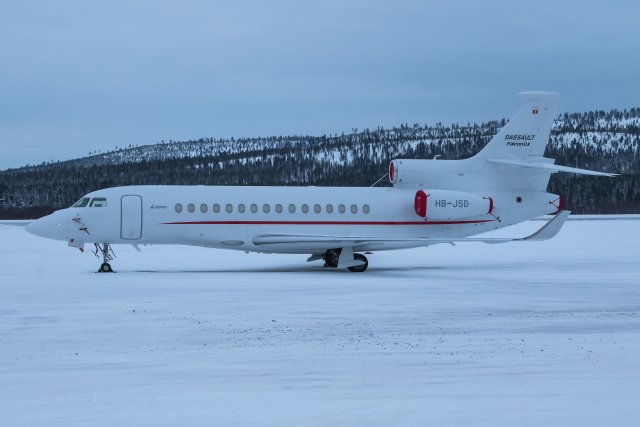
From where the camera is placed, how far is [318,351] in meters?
11.3

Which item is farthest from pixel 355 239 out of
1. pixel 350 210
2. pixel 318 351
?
pixel 318 351

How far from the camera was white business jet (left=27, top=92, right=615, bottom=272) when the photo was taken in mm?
26031

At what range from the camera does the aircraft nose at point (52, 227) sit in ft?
83.7

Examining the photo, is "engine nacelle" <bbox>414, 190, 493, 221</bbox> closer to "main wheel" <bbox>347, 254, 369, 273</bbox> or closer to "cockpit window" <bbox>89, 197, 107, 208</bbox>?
"main wheel" <bbox>347, 254, 369, 273</bbox>

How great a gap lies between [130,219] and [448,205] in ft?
32.3

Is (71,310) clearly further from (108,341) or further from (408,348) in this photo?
(408,348)

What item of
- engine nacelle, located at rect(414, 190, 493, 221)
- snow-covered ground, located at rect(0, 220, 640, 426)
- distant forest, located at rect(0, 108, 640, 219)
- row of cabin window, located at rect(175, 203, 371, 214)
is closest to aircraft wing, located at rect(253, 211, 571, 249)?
row of cabin window, located at rect(175, 203, 371, 214)

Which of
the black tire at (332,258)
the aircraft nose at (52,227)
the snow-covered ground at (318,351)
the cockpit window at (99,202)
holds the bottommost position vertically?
the snow-covered ground at (318,351)

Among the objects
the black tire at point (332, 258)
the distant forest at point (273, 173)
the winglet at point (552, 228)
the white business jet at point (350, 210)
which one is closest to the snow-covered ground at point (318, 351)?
the winglet at point (552, 228)

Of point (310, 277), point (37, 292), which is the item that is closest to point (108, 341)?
point (37, 292)

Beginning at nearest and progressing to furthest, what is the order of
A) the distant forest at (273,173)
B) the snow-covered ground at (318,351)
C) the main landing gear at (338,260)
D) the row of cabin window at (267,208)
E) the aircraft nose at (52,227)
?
the snow-covered ground at (318,351), the aircraft nose at (52,227), the row of cabin window at (267,208), the main landing gear at (338,260), the distant forest at (273,173)

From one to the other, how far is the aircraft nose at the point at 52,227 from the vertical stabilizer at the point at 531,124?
1398cm

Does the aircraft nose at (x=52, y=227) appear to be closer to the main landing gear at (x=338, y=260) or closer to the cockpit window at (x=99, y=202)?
the cockpit window at (x=99, y=202)

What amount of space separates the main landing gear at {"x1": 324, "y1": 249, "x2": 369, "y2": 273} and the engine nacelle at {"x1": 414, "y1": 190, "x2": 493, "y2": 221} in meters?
2.55
